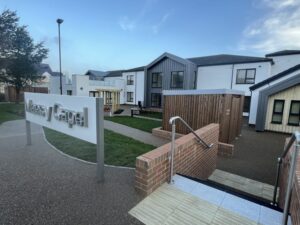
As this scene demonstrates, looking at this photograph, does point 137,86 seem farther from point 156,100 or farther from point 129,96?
point 156,100

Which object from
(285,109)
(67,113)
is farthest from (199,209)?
(285,109)

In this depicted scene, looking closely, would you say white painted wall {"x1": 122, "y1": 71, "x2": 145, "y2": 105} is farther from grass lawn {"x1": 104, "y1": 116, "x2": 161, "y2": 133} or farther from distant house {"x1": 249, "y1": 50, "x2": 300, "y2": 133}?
distant house {"x1": 249, "y1": 50, "x2": 300, "y2": 133}

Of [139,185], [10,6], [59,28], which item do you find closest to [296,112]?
[139,185]

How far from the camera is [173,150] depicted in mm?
3271

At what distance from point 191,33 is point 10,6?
59.6 feet

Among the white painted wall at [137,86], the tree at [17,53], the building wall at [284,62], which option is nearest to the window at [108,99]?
the white painted wall at [137,86]

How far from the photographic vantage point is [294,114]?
11.6 m

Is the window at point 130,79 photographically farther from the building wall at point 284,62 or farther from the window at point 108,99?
the building wall at point 284,62

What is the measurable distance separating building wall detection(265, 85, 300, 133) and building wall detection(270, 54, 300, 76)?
9091mm

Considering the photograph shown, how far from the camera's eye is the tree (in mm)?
17281

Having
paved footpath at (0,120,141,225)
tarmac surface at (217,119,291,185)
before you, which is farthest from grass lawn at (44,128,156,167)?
tarmac surface at (217,119,291,185)

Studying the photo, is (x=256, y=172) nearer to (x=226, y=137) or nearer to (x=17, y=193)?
(x=226, y=137)

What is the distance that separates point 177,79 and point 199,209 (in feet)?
64.4

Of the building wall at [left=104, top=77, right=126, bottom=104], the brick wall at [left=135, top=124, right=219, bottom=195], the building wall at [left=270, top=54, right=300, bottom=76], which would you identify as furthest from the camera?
the building wall at [left=104, top=77, right=126, bottom=104]
